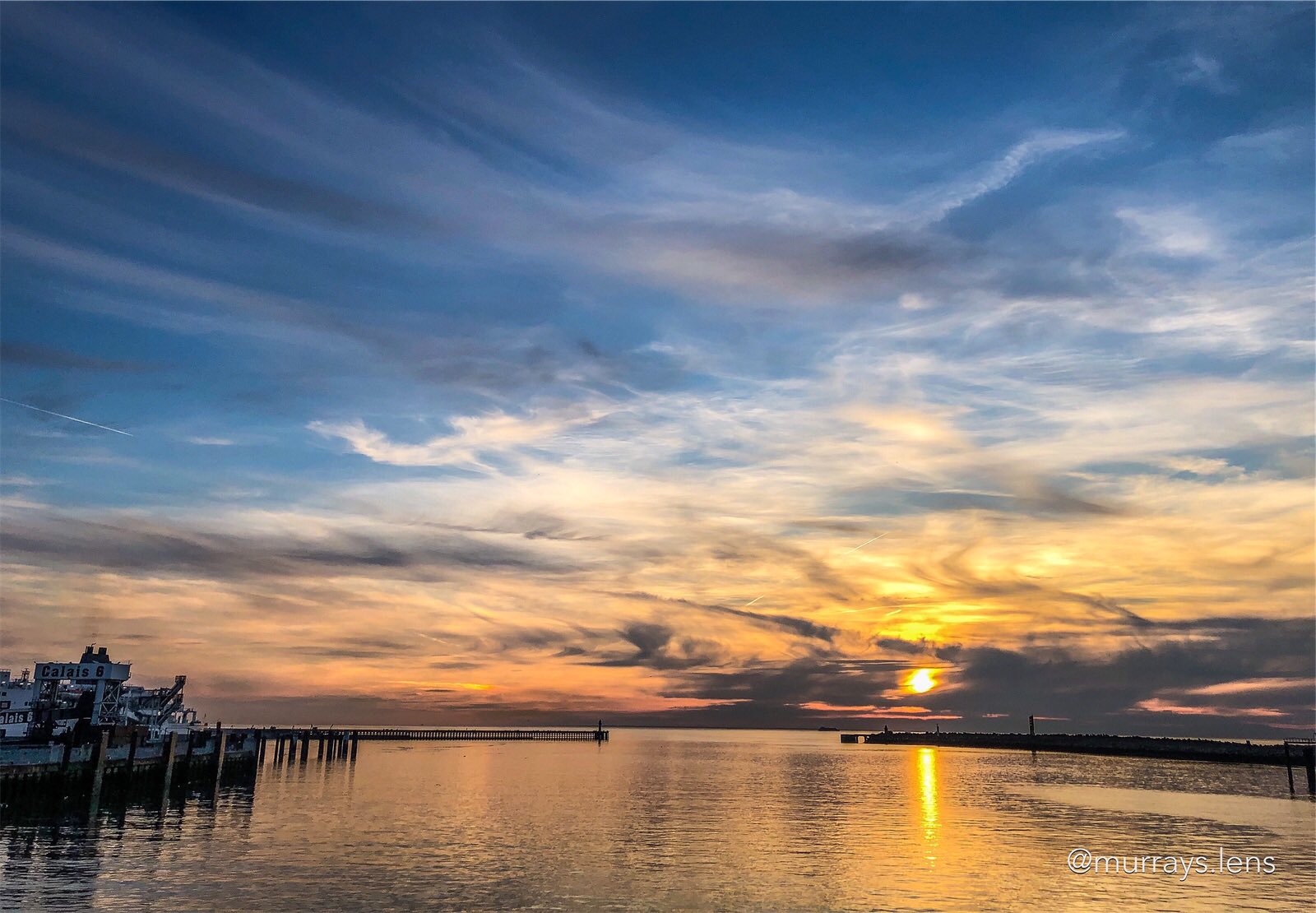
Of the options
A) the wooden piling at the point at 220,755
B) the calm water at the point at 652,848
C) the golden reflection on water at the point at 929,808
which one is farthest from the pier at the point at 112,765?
the golden reflection on water at the point at 929,808

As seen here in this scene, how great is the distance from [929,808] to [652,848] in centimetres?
3297

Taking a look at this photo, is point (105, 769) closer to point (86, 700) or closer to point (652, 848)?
point (86, 700)

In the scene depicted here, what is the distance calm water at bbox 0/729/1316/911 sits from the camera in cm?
3544

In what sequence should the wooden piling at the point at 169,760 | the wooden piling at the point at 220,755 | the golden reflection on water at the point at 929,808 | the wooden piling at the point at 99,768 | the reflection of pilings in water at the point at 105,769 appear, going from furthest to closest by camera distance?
the wooden piling at the point at 220,755
the wooden piling at the point at 169,760
the wooden piling at the point at 99,768
the reflection of pilings in water at the point at 105,769
the golden reflection on water at the point at 929,808

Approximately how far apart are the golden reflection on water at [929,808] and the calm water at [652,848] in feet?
1.28

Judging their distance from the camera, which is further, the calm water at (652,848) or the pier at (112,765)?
the pier at (112,765)

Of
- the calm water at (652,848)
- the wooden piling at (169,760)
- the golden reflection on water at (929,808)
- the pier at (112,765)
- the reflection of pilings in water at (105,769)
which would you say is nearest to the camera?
the calm water at (652,848)

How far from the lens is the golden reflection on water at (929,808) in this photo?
165 feet

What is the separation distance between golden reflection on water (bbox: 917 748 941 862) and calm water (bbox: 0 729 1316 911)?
0.39m

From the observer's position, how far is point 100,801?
203ft

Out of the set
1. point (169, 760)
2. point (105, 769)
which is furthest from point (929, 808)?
Answer: point (105, 769)

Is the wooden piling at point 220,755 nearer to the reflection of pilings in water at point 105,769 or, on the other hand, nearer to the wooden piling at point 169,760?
the reflection of pilings in water at point 105,769

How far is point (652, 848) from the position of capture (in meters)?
47.7

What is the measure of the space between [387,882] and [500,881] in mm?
4527
